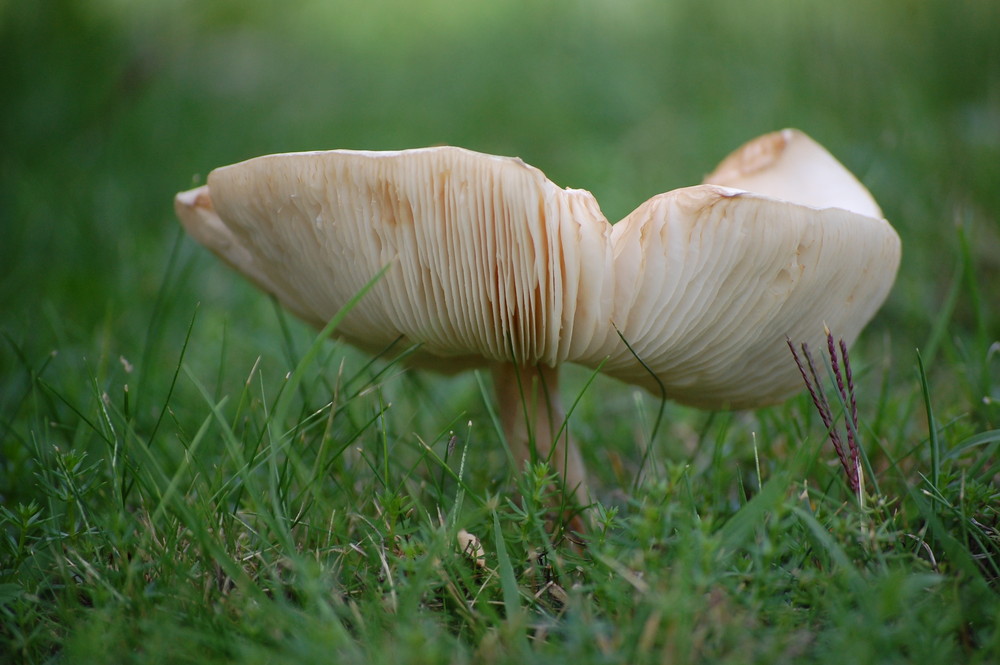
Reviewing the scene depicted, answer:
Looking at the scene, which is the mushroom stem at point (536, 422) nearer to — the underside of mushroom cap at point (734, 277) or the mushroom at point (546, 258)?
the mushroom at point (546, 258)

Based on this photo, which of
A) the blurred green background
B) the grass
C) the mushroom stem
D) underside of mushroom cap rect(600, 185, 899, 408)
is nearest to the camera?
the grass

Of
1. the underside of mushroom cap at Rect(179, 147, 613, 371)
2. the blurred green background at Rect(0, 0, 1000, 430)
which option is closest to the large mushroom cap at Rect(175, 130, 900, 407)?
the underside of mushroom cap at Rect(179, 147, 613, 371)

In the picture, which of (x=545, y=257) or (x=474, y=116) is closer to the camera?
(x=545, y=257)

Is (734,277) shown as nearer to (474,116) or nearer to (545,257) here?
(545,257)

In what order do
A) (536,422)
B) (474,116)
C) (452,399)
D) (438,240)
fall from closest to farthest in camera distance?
(438,240), (536,422), (452,399), (474,116)

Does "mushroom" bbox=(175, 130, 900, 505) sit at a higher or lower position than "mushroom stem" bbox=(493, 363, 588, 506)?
higher

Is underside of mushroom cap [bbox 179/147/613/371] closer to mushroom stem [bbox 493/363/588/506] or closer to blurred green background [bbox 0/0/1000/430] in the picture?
mushroom stem [bbox 493/363/588/506]

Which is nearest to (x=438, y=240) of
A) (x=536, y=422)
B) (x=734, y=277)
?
(x=734, y=277)
